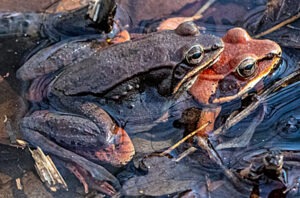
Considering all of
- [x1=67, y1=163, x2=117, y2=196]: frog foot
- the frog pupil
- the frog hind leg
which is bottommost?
[x1=67, y1=163, x2=117, y2=196]: frog foot

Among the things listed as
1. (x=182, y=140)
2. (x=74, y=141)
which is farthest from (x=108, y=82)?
(x=182, y=140)

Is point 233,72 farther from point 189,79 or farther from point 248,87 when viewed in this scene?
point 189,79

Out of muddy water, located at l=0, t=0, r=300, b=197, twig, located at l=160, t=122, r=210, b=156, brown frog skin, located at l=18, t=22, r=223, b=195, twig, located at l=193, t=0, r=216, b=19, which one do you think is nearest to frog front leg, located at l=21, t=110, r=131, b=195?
brown frog skin, located at l=18, t=22, r=223, b=195

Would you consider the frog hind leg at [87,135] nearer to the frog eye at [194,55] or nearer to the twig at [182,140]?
the twig at [182,140]

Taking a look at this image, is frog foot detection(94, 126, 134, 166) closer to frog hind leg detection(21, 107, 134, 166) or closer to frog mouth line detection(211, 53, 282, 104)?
frog hind leg detection(21, 107, 134, 166)

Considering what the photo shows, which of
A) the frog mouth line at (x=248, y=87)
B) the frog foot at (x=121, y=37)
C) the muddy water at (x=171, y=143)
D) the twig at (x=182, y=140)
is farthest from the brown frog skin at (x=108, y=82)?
the frog foot at (x=121, y=37)

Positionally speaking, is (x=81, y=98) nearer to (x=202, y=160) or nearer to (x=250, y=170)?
(x=202, y=160)
